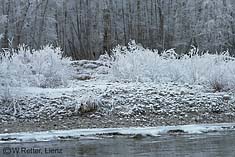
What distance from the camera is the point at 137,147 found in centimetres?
1220

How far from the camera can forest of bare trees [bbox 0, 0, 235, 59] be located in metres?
45.2

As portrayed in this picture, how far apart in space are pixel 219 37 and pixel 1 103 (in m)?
31.1

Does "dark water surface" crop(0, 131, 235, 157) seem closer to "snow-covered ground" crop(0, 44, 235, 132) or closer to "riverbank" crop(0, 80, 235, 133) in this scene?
"riverbank" crop(0, 80, 235, 133)

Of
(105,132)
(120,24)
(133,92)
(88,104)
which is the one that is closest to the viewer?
(105,132)

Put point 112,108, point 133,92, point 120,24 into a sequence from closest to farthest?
point 112,108
point 133,92
point 120,24

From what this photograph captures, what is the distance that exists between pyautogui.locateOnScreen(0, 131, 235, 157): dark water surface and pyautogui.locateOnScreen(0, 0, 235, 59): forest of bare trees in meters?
30.8

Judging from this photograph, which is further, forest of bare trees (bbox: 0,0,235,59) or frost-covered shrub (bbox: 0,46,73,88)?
forest of bare trees (bbox: 0,0,235,59)

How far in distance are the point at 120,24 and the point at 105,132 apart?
3579 cm

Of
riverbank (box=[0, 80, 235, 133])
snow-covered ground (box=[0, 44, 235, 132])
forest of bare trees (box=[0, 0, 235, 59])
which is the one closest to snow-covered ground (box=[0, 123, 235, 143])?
riverbank (box=[0, 80, 235, 133])

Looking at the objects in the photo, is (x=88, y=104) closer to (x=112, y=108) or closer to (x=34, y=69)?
(x=112, y=108)

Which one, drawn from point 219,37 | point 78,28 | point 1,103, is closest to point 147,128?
point 1,103

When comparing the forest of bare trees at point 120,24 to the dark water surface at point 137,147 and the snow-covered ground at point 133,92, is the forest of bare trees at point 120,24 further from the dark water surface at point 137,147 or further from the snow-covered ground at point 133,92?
the dark water surface at point 137,147

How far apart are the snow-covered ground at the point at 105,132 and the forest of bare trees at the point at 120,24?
29.1 m

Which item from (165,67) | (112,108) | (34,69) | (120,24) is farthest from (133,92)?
(120,24)
